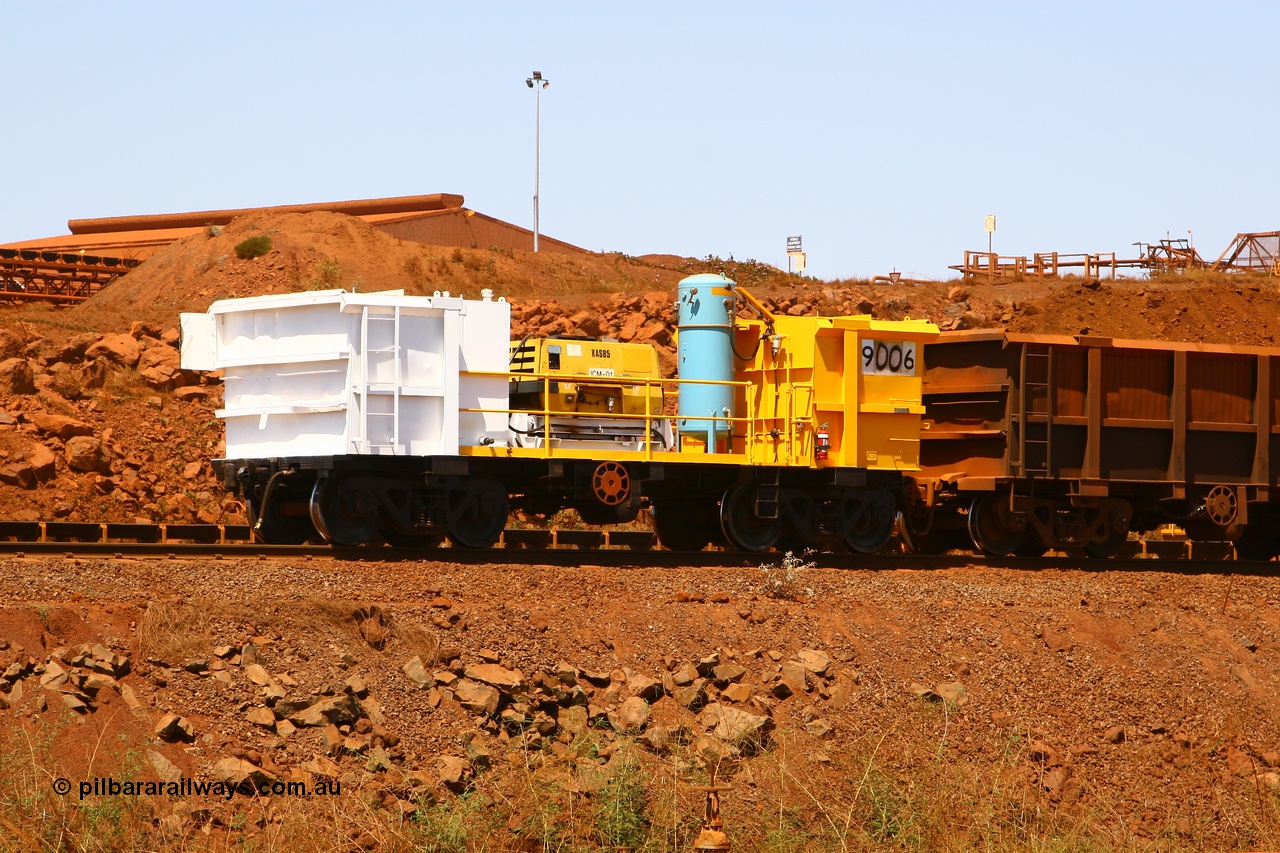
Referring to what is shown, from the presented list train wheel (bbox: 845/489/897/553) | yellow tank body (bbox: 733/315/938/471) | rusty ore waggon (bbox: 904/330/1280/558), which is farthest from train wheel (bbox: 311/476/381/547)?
rusty ore waggon (bbox: 904/330/1280/558)

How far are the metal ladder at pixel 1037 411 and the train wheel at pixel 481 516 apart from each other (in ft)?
23.4

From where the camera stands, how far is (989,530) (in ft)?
63.5

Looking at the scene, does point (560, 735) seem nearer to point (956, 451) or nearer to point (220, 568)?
point (220, 568)

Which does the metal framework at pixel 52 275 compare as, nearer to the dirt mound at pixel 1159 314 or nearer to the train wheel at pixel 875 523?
the dirt mound at pixel 1159 314

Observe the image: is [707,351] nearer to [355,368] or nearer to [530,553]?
[530,553]

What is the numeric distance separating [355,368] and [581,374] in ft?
10.4

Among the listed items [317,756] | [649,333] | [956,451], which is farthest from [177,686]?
[649,333]

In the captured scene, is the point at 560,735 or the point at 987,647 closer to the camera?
the point at 560,735

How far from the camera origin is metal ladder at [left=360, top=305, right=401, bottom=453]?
15477 mm

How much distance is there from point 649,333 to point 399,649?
23.6 metres

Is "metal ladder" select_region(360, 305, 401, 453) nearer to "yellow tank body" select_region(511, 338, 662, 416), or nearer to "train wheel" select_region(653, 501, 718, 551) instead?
"yellow tank body" select_region(511, 338, 662, 416)

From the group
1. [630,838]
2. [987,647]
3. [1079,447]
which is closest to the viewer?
[630,838]

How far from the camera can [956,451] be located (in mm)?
19531

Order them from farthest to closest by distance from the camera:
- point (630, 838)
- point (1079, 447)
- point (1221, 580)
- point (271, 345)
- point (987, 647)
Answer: point (1079, 447), point (1221, 580), point (271, 345), point (987, 647), point (630, 838)
